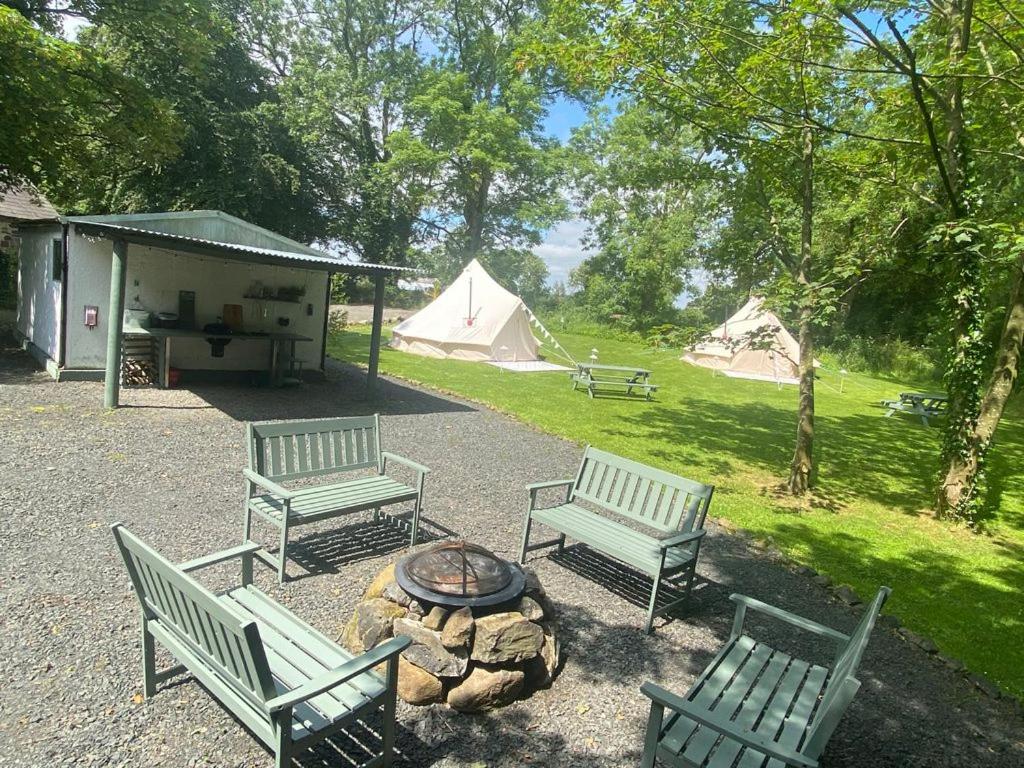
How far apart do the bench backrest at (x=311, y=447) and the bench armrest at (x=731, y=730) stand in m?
3.68

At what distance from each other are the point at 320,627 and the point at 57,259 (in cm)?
1123

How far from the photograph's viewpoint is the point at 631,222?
39.2m

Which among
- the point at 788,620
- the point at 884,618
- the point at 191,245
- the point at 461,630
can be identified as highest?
the point at 191,245

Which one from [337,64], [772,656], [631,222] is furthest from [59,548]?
[631,222]

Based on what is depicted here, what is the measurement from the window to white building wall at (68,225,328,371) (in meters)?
0.53

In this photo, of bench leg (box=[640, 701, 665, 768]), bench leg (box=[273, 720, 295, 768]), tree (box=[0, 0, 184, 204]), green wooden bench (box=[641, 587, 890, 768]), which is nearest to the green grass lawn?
green wooden bench (box=[641, 587, 890, 768])

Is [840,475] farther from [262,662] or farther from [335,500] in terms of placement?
[262,662]

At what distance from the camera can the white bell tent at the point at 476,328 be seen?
802 inches

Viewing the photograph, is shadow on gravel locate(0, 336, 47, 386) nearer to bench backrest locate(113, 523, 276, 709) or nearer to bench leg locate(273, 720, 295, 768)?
bench backrest locate(113, 523, 276, 709)

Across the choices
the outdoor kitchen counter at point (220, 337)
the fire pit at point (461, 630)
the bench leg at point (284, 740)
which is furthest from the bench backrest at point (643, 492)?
the outdoor kitchen counter at point (220, 337)

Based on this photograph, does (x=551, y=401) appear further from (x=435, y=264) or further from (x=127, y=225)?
(x=435, y=264)

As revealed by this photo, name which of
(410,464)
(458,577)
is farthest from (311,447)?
(458,577)

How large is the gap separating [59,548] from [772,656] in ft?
17.5

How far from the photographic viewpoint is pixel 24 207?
59.4 feet
